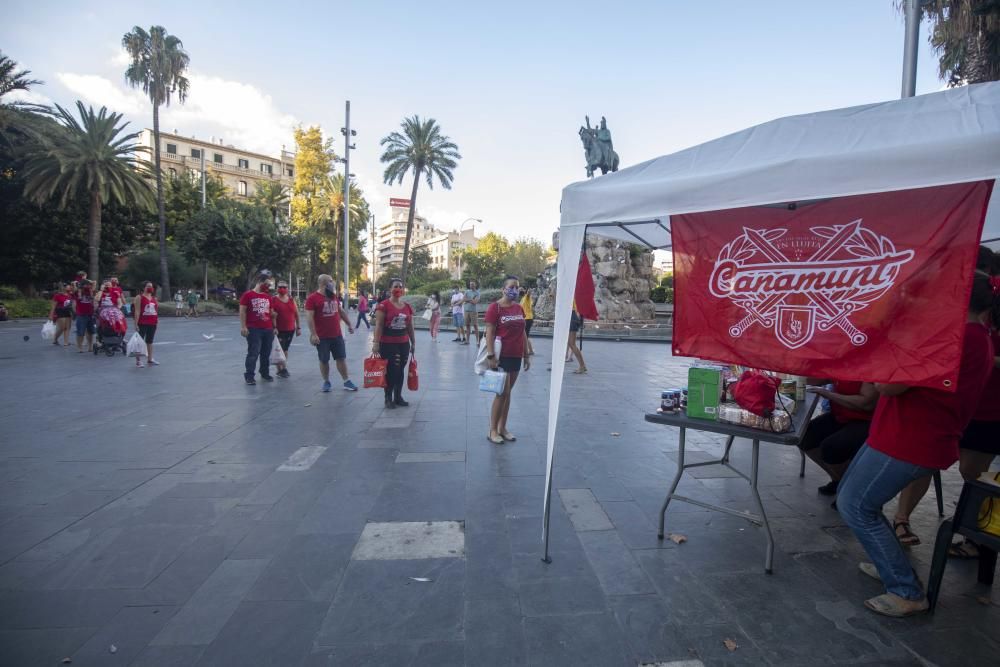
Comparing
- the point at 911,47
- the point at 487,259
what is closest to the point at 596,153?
the point at 911,47

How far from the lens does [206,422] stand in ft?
21.6

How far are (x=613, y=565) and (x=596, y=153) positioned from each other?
2309 cm

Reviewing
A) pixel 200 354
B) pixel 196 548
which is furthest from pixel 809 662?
pixel 200 354

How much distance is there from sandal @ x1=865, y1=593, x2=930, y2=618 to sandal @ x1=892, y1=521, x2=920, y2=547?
93 centimetres

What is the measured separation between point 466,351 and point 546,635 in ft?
40.5

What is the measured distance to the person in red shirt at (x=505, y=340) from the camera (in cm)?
571

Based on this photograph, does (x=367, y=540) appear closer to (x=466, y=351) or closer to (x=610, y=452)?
(x=610, y=452)

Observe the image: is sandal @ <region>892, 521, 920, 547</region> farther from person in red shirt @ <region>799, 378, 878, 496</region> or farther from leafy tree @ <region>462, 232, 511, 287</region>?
leafy tree @ <region>462, 232, 511, 287</region>

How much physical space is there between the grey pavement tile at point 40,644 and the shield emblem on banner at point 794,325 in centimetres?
394

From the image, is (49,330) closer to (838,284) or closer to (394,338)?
(394,338)

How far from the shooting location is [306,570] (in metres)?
3.14

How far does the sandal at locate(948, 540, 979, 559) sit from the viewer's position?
3.39 m

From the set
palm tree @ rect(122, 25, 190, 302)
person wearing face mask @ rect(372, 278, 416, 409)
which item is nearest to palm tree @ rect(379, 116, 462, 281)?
palm tree @ rect(122, 25, 190, 302)

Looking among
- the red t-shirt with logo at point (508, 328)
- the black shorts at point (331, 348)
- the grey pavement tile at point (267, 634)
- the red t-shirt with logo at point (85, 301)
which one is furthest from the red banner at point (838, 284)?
the red t-shirt with logo at point (85, 301)
